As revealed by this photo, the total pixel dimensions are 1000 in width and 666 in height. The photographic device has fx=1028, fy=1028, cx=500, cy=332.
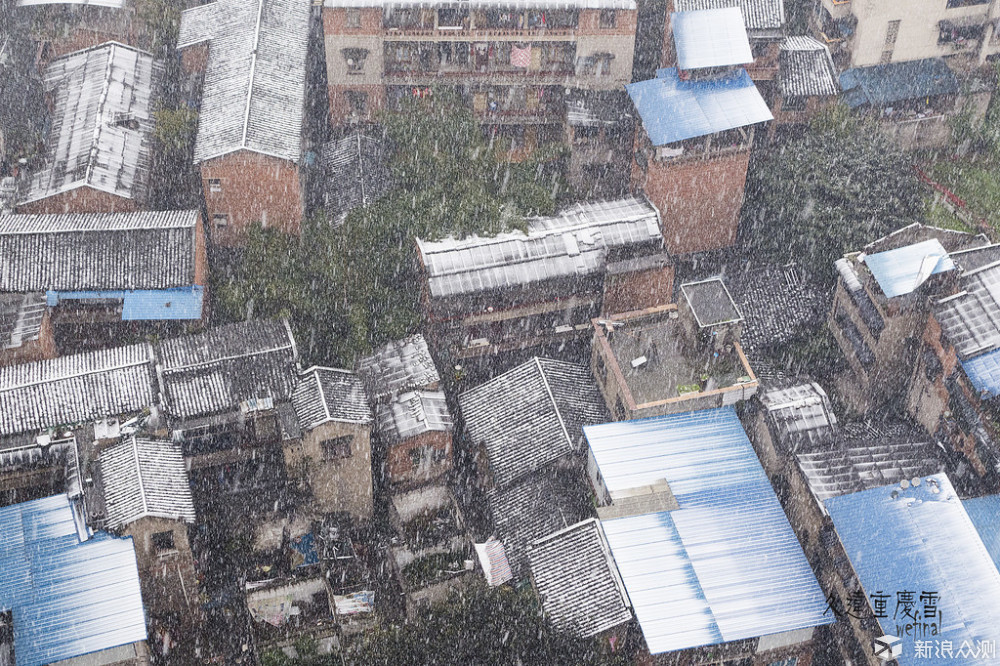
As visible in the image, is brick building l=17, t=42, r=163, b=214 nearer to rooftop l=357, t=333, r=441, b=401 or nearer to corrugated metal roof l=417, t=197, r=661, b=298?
rooftop l=357, t=333, r=441, b=401

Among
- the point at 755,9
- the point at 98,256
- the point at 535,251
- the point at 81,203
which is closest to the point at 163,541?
the point at 98,256

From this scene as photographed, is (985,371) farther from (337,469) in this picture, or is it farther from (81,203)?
(81,203)

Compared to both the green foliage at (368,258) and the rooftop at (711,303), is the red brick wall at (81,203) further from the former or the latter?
the rooftop at (711,303)

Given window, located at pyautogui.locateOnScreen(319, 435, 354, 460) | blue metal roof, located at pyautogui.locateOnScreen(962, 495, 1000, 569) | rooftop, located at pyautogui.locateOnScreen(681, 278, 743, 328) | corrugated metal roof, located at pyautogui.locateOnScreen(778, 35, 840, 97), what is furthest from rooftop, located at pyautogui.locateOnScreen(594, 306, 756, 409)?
corrugated metal roof, located at pyautogui.locateOnScreen(778, 35, 840, 97)

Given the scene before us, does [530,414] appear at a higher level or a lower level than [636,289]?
lower

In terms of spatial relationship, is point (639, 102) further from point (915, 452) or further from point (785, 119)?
point (915, 452)

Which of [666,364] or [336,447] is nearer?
[336,447]

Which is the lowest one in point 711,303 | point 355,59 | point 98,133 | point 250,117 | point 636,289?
point 711,303
